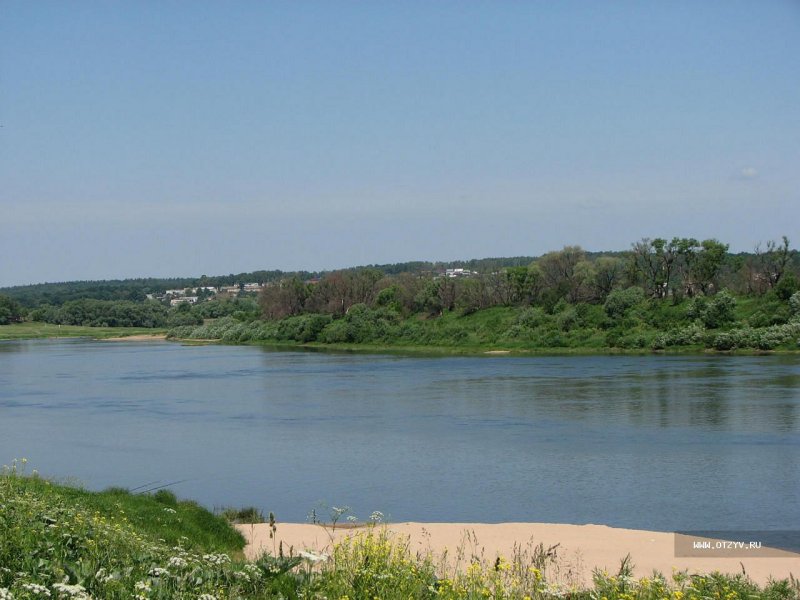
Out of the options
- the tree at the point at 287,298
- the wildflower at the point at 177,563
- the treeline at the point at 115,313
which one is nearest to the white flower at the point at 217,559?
the wildflower at the point at 177,563

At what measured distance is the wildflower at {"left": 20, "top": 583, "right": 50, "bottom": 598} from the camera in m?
4.62

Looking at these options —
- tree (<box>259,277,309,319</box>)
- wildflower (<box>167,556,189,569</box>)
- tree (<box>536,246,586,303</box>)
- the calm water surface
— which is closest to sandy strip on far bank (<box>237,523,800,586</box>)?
the calm water surface

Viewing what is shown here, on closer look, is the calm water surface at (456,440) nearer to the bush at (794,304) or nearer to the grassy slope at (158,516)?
the grassy slope at (158,516)

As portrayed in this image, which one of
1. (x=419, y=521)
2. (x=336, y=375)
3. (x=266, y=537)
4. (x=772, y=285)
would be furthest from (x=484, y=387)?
(x=772, y=285)

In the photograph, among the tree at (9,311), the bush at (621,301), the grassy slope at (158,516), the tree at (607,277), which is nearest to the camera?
the grassy slope at (158,516)

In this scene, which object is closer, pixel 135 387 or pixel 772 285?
pixel 135 387

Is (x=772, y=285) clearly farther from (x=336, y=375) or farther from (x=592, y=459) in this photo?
(x=592, y=459)

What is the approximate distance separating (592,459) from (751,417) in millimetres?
6934

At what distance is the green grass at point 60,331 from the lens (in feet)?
316

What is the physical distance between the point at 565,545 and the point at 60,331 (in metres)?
99.5

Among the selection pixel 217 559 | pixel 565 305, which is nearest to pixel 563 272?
pixel 565 305

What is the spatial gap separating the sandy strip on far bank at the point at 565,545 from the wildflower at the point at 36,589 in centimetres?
417

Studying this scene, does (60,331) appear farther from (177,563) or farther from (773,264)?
(177,563)

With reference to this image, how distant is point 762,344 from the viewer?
4456 cm
